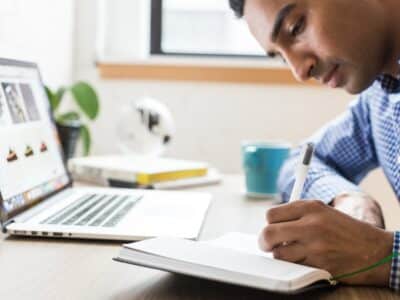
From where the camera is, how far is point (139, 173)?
140cm

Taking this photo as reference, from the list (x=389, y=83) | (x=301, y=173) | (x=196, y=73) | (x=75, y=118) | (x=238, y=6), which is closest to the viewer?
(x=301, y=173)

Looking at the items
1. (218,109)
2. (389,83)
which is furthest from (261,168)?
(218,109)

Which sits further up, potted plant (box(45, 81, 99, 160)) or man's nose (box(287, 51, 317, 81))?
man's nose (box(287, 51, 317, 81))

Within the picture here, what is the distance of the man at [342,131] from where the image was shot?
74 centimetres

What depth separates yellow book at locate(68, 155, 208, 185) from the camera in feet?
4.61

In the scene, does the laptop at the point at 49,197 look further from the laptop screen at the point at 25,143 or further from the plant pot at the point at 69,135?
the plant pot at the point at 69,135

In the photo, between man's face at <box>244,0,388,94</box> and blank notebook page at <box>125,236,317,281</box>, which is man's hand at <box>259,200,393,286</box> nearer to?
blank notebook page at <box>125,236,317,281</box>

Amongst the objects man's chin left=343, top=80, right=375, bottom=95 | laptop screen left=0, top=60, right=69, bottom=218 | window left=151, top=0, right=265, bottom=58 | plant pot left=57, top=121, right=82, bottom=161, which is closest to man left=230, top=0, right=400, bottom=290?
man's chin left=343, top=80, right=375, bottom=95

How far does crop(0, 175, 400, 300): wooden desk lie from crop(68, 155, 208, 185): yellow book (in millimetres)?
506

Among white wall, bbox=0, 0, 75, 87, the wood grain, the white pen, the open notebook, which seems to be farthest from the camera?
the wood grain

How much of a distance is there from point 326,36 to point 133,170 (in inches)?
20.7

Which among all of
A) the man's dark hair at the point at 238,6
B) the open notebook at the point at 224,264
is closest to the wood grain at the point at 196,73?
the man's dark hair at the point at 238,6

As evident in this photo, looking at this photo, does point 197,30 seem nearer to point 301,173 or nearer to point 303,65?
point 303,65

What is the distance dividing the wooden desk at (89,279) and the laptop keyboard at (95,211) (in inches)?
2.7
